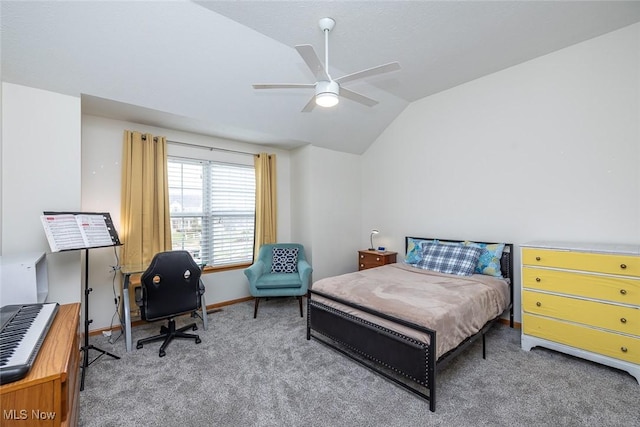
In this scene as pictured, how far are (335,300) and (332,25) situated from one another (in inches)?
100

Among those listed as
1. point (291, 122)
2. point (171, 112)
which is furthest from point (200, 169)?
point (291, 122)

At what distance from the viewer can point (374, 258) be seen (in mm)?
4484

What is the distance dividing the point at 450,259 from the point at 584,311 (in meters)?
1.26

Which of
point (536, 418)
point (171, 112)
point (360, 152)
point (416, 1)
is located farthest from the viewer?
point (360, 152)

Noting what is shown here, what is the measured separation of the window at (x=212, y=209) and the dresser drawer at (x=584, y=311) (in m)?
3.78

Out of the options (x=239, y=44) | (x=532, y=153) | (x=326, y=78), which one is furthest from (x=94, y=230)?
(x=532, y=153)

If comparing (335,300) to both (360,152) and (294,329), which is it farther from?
(360,152)

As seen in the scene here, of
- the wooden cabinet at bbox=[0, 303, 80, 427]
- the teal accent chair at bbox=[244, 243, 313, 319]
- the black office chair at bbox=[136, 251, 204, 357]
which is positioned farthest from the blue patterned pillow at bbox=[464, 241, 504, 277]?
the wooden cabinet at bbox=[0, 303, 80, 427]

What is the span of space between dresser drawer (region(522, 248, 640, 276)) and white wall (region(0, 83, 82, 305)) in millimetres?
4558

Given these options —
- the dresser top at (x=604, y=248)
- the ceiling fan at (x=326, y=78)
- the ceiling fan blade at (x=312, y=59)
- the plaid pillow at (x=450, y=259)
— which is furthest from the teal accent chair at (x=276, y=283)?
the dresser top at (x=604, y=248)

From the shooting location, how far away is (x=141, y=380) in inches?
89.0

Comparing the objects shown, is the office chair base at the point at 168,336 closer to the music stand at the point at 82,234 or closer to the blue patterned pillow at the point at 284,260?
the music stand at the point at 82,234

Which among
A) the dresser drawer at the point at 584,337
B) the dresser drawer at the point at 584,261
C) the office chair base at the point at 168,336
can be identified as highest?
→ the dresser drawer at the point at 584,261

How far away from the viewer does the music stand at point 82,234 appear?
87.1 inches
